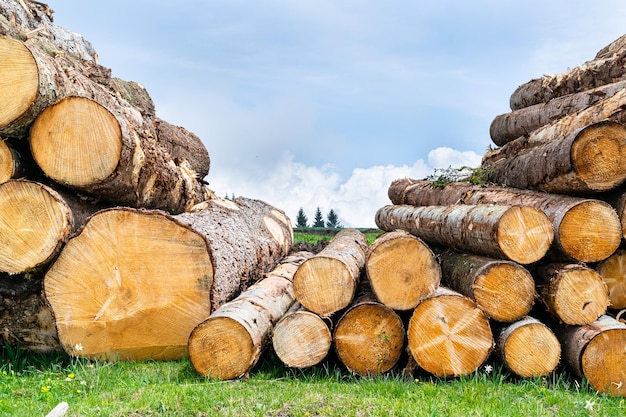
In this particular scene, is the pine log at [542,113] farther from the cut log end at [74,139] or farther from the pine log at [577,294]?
the cut log end at [74,139]

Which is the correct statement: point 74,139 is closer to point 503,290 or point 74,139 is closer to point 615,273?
point 503,290

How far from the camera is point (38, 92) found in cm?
579

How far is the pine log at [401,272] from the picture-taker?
18.4 ft

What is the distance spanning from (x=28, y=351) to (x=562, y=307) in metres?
5.62

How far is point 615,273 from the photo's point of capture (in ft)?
20.6

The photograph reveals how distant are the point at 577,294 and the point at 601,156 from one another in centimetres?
144

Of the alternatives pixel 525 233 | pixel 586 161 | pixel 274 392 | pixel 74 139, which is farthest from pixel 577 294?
pixel 74 139

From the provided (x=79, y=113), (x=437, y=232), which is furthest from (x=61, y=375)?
(x=437, y=232)

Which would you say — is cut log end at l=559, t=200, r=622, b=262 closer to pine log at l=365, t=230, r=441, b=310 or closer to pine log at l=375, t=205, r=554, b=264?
pine log at l=375, t=205, r=554, b=264

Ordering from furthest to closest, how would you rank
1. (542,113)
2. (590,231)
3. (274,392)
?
(542,113) < (590,231) < (274,392)

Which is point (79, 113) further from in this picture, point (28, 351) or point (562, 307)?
point (562, 307)

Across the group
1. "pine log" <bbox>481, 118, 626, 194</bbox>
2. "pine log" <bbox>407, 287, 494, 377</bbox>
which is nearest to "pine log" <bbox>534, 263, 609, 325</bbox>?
"pine log" <bbox>407, 287, 494, 377</bbox>

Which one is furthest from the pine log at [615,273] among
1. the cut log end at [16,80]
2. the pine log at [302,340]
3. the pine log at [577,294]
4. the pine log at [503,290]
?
the cut log end at [16,80]

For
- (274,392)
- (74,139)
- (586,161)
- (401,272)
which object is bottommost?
(274,392)
